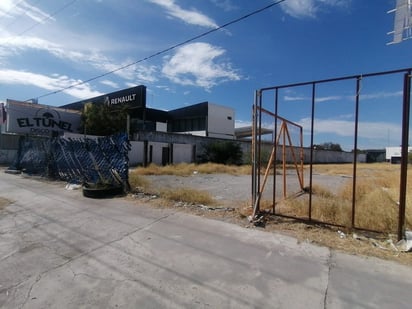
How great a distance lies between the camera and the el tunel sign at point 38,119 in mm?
25062

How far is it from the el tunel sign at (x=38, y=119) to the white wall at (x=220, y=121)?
17.2 meters

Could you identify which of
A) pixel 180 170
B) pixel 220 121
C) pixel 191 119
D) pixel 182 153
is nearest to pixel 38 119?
pixel 182 153

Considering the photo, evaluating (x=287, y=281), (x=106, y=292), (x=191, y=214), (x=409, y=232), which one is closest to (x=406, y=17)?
(x=409, y=232)

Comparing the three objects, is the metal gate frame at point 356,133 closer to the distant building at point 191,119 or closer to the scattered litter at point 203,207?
the scattered litter at point 203,207

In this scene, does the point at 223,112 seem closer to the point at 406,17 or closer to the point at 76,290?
the point at 406,17

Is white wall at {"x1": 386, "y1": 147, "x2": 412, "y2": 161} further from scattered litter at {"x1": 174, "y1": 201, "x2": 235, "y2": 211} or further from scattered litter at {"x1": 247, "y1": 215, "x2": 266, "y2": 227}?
scattered litter at {"x1": 247, "y1": 215, "x2": 266, "y2": 227}

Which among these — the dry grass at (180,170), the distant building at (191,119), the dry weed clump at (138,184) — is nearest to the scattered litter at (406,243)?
the dry weed clump at (138,184)

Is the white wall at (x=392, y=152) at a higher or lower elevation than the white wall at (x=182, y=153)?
higher

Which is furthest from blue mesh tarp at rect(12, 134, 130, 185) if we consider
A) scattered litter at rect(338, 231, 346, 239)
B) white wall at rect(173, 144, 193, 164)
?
white wall at rect(173, 144, 193, 164)

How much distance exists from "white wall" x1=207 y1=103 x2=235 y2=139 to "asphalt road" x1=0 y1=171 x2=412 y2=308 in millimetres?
33645

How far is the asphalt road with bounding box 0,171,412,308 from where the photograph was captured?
3.00m

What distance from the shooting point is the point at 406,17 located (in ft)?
16.6

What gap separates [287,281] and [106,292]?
213 cm

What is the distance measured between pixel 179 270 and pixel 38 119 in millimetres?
28305
